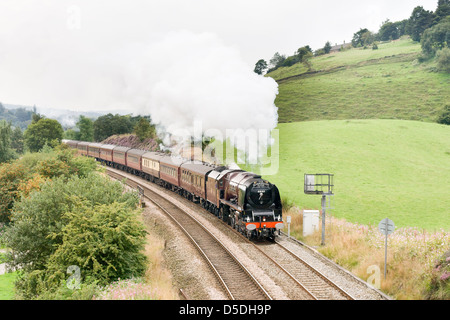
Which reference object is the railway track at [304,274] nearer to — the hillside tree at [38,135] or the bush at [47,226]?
the bush at [47,226]

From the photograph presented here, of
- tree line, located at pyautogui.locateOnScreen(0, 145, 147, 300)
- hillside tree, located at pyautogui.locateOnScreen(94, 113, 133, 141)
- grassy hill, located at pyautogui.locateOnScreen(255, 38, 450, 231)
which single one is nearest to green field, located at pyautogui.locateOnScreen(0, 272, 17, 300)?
tree line, located at pyautogui.locateOnScreen(0, 145, 147, 300)

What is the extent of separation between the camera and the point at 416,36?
123 metres

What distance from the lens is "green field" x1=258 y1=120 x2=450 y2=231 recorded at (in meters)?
26.6

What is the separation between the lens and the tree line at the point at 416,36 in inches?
3898

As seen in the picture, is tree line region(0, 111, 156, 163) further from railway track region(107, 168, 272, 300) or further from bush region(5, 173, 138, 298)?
bush region(5, 173, 138, 298)

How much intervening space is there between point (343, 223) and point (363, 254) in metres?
5.42

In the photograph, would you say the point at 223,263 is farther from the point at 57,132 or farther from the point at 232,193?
the point at 57,132

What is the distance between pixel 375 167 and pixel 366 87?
2745 inches

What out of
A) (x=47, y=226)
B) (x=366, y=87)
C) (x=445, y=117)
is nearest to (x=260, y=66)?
(x=366, y=87)

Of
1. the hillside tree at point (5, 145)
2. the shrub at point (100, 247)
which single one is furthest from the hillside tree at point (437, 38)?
the shrub at point (100, 247)
